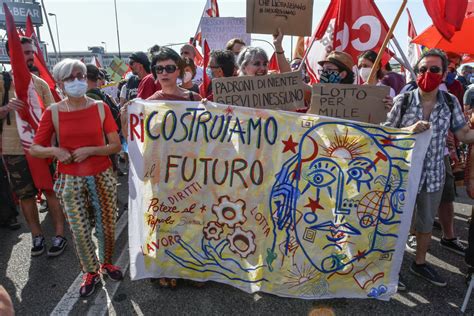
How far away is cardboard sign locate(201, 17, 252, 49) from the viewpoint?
5742 mm

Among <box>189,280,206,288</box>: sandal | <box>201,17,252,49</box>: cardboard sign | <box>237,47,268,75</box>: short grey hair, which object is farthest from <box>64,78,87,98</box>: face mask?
<box>201,17,252,49</box>: cardboard sign

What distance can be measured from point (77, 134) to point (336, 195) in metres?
1.96

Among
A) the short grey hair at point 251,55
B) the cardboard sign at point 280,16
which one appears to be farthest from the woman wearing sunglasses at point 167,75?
the cardboard sign at point 280,16

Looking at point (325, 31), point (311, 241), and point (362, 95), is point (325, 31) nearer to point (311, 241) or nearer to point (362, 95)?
point (362, 95)

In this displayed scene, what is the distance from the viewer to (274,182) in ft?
7.95

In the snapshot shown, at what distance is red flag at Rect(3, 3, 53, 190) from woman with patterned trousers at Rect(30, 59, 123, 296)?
61 centimetres

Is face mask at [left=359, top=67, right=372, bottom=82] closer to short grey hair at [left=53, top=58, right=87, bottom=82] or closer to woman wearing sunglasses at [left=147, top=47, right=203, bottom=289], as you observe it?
woman wearing sunglasses at [left=147, top=47, right=203, bottom=289]

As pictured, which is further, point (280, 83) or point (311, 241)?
point (280, 83)

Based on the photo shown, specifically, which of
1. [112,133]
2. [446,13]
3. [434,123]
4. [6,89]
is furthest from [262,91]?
[6,89]

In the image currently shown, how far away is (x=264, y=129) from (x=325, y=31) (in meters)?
2.19

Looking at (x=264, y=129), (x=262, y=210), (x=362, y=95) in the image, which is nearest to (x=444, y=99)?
(x=362, y=95)

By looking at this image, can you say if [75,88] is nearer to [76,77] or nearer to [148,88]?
[76,77]

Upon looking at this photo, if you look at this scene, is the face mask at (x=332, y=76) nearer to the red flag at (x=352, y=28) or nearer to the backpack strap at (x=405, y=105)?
the backpack strap at (x=405, y=105)

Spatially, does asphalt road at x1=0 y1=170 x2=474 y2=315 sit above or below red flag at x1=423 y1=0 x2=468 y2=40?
below
